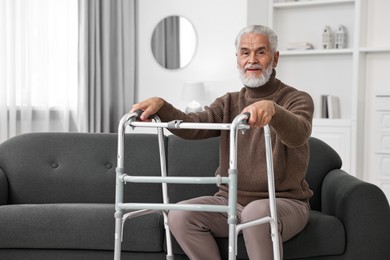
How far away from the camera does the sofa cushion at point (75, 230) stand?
2811 mm

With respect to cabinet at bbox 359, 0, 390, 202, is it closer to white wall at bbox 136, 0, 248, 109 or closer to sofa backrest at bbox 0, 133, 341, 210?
white wall at bbox 136, 0, 248, 109

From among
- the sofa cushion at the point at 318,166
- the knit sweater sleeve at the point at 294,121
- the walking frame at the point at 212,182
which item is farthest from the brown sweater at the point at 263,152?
the sofa cushion at the point at 318,166

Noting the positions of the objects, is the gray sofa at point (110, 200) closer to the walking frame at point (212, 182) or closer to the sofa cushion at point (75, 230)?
the sofa cushion at point (75, 230)

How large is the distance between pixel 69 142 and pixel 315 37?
10.7 ft

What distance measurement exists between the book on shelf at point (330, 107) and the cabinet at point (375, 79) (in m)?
0.25

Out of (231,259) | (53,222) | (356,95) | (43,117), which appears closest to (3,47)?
(43,117)

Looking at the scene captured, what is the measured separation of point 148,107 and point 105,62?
3.73 metres

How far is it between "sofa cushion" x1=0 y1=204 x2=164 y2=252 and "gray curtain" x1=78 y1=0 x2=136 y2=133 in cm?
295

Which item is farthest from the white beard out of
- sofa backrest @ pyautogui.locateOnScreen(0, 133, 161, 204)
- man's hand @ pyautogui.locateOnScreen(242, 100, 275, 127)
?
sofa backrest @ pyautogui.locateOnScreen(0, 133, 161, 204)

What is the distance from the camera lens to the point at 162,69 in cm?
652

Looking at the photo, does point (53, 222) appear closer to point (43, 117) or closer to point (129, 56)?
point (43, 117)

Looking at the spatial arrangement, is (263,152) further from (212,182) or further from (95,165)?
(95,165)

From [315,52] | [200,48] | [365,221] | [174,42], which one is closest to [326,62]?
[315,52]

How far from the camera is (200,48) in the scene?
6.32 m
